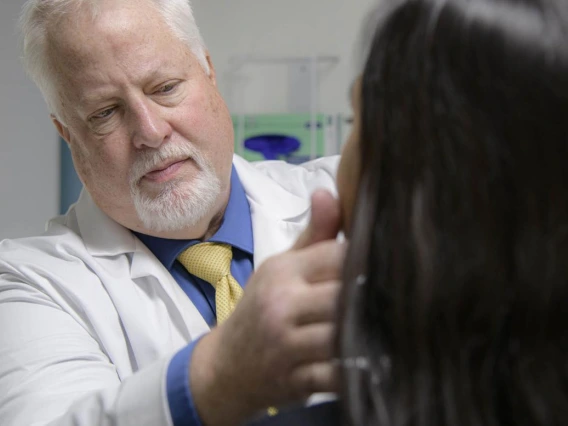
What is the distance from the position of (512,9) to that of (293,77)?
2.58m

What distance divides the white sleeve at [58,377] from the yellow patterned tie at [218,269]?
22 centimetres

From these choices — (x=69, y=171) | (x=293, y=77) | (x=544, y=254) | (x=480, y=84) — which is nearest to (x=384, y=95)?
(x=480, y=84)

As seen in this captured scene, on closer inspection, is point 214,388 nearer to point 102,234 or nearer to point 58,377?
point 58,377

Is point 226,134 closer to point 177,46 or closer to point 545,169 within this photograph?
point 177,46

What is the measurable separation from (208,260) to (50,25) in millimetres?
525

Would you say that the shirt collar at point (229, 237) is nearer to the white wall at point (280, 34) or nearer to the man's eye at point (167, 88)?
the man's eye at point (167, 88)

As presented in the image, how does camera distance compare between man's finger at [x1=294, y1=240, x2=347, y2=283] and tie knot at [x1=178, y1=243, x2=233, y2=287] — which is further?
tie knot at [x1=178, y1=243, x2=233, y2=287]

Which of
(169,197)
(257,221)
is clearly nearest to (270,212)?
(257,221)

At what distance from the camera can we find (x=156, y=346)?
1.10m

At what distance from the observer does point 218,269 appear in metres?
1.16

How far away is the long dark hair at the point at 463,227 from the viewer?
0.48 m

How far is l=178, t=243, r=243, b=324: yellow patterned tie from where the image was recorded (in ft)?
3.71

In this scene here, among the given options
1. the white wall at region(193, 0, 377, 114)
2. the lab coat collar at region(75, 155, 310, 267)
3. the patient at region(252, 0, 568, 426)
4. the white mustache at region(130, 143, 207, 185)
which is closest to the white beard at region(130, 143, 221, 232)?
the white mustache at region(130, 143, 207, 185)

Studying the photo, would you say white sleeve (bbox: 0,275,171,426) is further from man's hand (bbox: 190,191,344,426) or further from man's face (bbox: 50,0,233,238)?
man's face (bbox: 50,0,233,238)
